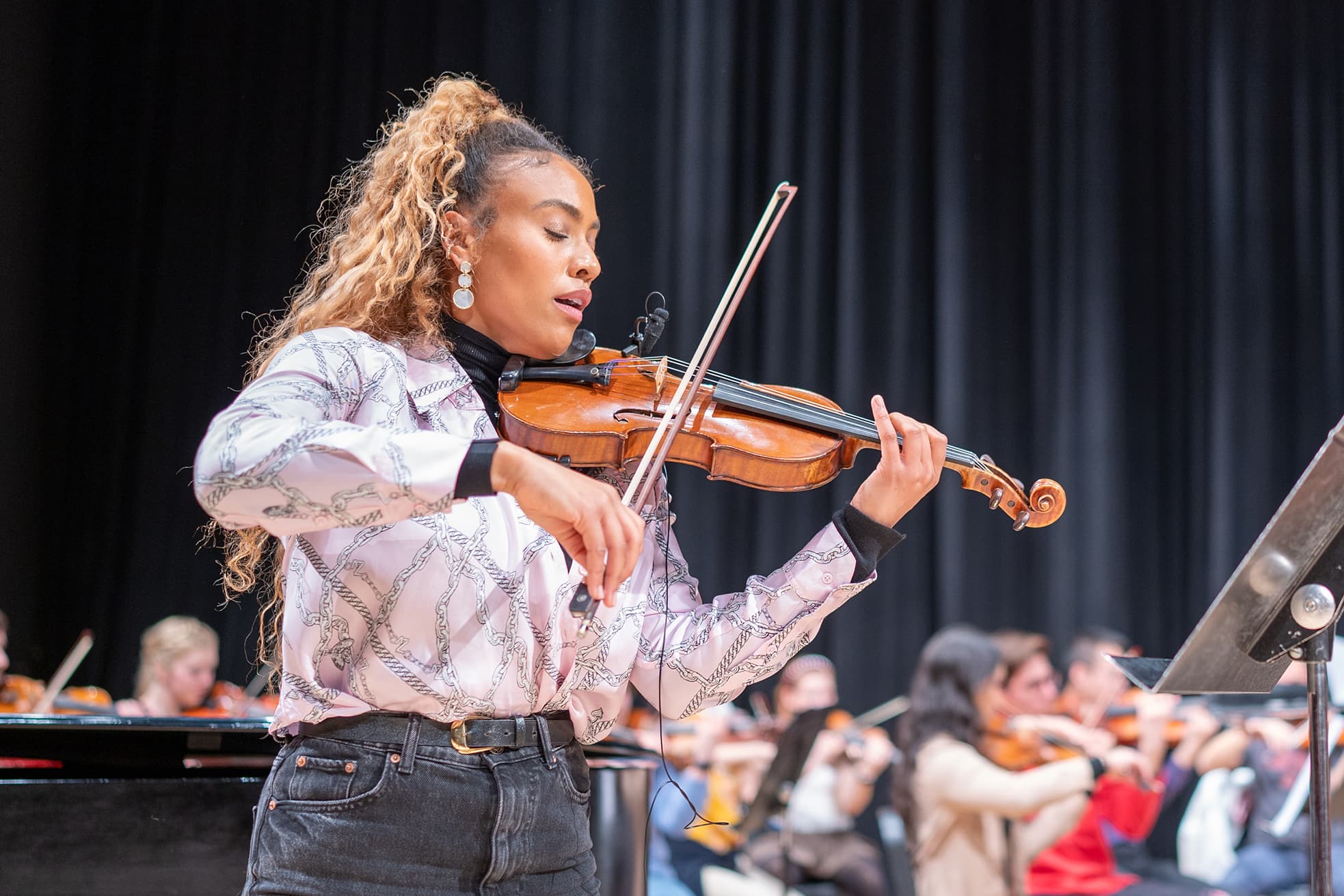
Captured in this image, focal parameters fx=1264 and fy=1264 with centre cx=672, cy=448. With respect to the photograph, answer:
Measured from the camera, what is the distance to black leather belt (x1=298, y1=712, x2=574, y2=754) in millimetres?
1171

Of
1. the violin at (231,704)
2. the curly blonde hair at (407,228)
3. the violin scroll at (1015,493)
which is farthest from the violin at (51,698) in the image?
the violin scroll at (1015,493)

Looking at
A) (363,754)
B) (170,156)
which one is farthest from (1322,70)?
(363,754)

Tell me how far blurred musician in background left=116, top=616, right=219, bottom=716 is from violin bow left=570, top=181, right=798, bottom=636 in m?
4.08

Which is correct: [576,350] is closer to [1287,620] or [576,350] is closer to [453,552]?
[453,552]

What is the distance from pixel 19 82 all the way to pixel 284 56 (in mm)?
1200

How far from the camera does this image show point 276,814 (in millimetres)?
1170

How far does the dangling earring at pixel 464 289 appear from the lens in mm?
1439

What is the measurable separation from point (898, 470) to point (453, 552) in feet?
1.67

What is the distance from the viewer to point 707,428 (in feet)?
4.96

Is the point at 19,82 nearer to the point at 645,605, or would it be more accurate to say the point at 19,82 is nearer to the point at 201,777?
the point at 201,777

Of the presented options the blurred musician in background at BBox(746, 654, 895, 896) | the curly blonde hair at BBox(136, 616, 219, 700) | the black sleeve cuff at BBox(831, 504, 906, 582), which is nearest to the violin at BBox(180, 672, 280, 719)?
the curly blonde hair at BBox(136, 616, 219, 700)

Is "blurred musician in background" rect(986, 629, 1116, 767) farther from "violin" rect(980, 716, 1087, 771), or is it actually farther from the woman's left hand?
the woman's left hand

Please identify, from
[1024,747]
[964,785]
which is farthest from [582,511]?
[1024,747]

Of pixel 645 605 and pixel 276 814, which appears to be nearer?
pixel 276 814
